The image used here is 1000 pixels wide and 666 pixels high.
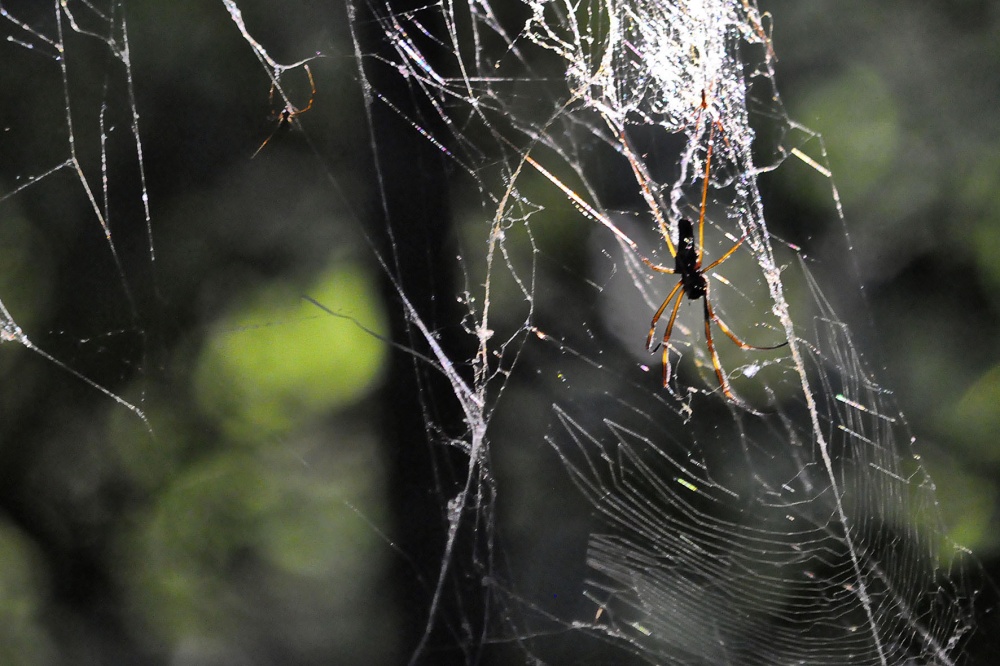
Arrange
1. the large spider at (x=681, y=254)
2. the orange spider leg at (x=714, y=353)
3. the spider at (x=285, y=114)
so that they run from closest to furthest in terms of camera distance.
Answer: the large spider at (x=681, y=254) → the orange spider leg at (x=714, y=353) → the spider at (x=285, y=114)

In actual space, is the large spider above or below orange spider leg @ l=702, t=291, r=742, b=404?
above

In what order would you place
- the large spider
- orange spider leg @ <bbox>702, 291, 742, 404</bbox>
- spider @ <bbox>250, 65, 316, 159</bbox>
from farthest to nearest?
1. spider @ <bbox>250, 65, 316, 159</bbox>
2. orange spider leg @ <bbox>702, 291, 742, 404</bbox>
3. the large spider

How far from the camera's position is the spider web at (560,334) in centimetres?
117

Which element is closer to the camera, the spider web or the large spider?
the large spider

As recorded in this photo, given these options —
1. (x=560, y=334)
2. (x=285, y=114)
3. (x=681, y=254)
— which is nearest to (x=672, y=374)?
(x=560, y=334)

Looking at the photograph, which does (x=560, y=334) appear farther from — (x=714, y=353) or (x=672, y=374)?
(x=714, y=353)

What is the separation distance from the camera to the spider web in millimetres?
1166

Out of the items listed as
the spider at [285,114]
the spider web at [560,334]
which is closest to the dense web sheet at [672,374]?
the spider web at [560,334]

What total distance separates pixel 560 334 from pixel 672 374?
0.23 m

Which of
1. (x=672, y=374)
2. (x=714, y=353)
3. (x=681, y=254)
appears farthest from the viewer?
(x=672, y=374)

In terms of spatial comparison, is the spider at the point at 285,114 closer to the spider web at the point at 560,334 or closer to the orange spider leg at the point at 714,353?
the spider web at the point at 560,334

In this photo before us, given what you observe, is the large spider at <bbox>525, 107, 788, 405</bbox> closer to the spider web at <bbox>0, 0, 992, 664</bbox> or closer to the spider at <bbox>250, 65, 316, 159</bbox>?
the spider web at <bbox>0, 0, 992, 664</bbox>

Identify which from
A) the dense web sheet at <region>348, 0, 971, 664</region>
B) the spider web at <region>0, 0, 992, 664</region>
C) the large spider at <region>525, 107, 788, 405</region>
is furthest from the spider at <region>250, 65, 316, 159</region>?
the large spider at <region>525, 107, 788, 405</region>

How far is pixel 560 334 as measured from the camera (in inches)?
54.4
